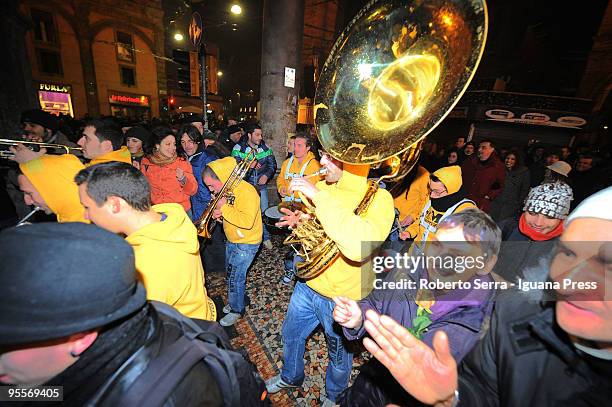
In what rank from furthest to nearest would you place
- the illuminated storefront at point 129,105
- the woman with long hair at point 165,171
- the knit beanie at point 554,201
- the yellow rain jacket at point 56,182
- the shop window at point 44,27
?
the illuminated storefront at point 129,105 → the shop window at point 44,27 → the woman with long hair at point 165,171 → the knit beanie at point 554,201 → the yellow rain jacket at point 56,182

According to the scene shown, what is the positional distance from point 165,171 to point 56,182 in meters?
1.61

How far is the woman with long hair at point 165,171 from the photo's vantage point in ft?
12.7

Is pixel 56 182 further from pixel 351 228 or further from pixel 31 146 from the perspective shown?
pixel 351 228

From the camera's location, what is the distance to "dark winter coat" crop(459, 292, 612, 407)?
970 mm

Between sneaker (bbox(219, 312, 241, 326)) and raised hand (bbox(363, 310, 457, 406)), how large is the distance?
2.78 meters

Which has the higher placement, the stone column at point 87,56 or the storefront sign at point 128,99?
the stone column at point 87,56

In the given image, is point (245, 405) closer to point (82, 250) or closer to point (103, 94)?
point (82, 250)

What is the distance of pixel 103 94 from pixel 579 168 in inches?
1226

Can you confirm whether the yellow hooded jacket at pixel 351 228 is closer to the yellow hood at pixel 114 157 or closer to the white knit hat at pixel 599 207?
the white knit hat at pixel 599 207

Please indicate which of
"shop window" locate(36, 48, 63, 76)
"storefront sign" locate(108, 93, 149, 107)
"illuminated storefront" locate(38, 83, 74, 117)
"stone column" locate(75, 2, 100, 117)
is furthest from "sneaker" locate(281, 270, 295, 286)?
"shop window" locate(36, 48, 63, 76)

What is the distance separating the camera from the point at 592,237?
93 cm

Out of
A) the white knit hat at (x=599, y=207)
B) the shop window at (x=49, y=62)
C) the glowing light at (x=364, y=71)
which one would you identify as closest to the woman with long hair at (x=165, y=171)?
the glowing light at (x=364, y=71)

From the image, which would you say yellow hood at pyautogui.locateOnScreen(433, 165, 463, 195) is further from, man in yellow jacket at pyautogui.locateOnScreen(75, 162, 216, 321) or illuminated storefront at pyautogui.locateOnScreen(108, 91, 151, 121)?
illuminated storefront at pyautogui.locateOnScreen(108, 91, 151, 121)

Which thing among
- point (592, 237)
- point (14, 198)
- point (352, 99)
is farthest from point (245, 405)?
point (14, 198)
